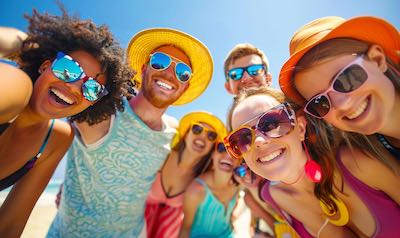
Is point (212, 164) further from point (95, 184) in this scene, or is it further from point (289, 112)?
point (289, 112)

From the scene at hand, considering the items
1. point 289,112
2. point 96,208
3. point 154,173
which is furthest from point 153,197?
point 289,112

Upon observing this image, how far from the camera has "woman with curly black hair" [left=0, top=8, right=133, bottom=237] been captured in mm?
1995

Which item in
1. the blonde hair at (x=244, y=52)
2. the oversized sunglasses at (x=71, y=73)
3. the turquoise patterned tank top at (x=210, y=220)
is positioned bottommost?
the turquoise patterned tank top at (x=210, y=220)

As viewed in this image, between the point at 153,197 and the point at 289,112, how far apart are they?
260cm

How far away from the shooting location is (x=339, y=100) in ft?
5.59

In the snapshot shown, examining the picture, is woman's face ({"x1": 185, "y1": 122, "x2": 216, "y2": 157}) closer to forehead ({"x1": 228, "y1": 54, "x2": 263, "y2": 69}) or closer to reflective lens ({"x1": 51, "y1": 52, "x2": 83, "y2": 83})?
forehead ({"x1": 228, "y1": 54, "x2": 263, "y2": 69})

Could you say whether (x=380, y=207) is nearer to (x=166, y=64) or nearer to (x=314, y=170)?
(x=314, y=170)

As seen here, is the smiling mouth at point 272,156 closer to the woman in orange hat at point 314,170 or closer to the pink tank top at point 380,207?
the woman in orange hat at point 314,170

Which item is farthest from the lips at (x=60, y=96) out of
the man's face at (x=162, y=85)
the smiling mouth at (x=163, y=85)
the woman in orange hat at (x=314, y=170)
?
the woman in orange hat at (x=314, y=170)

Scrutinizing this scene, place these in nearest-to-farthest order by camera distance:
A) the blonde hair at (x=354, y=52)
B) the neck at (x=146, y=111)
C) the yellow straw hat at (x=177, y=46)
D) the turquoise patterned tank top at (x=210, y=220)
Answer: the blonde hair at (x=354, y=52) → the neck at (x=146, y=111) → the yellow straw hat at (x=177, y=46) → the turquoise patterned tank top at (x=210, y=220)

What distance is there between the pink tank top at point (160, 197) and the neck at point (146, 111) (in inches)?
32.4

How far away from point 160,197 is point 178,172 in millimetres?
491

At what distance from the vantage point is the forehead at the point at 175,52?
3.43 meters

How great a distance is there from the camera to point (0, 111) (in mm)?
1436
